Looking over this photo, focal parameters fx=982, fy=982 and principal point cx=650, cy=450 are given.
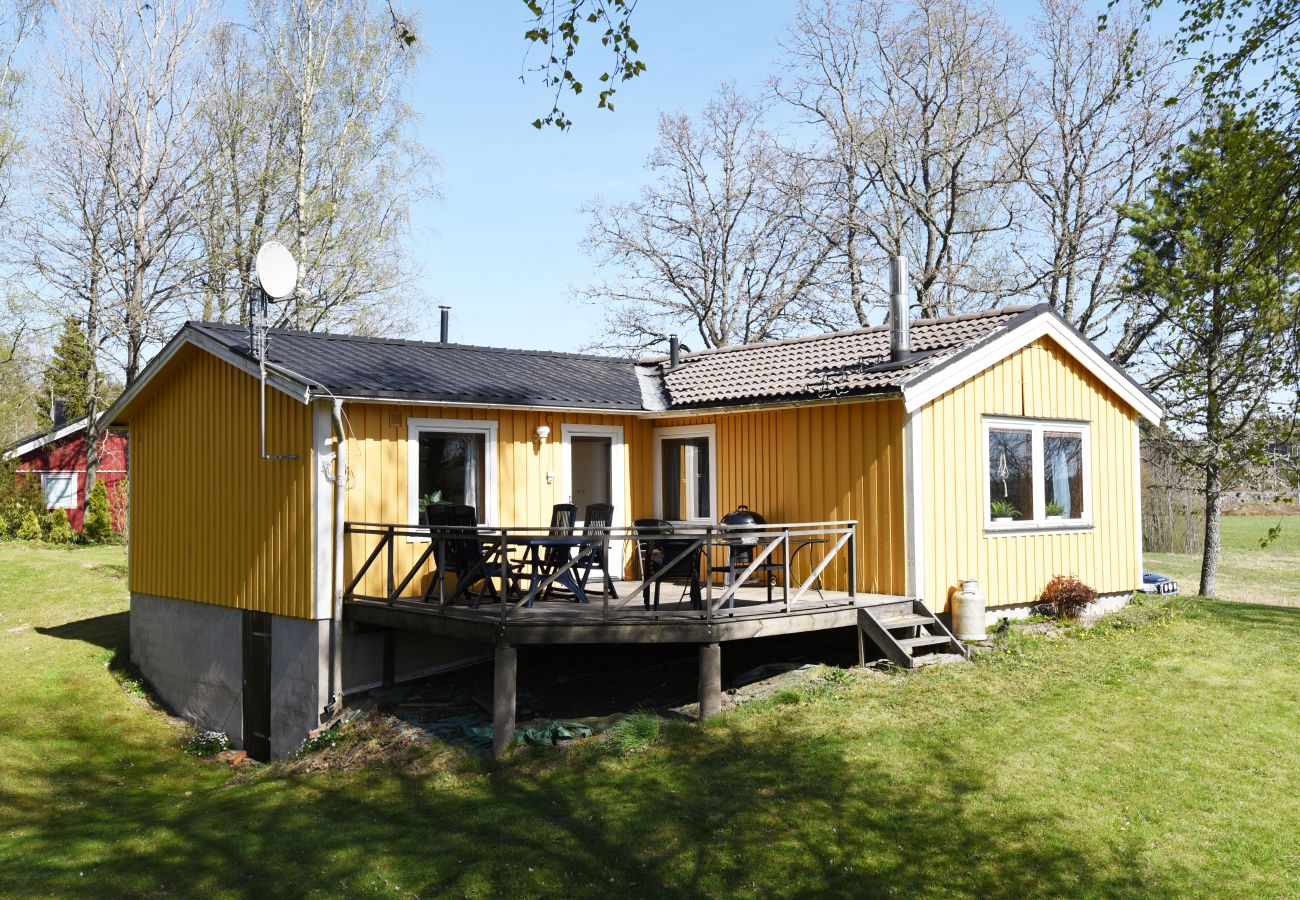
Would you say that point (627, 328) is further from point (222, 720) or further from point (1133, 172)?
point (222, 720)

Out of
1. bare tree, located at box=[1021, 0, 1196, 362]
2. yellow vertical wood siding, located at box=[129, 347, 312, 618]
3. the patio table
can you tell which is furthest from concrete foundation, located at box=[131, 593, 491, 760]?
Result: bare tree, located at box=[1021, 0, 1196, 362]

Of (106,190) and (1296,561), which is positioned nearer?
(106,190)

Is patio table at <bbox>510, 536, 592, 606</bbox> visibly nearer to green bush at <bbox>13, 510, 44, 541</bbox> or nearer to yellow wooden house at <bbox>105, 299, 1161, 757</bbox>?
yellow wooden house at <bbox>105, 299, 1161, 757</bbox>

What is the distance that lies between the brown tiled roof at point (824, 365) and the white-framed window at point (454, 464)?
2886 millimetres

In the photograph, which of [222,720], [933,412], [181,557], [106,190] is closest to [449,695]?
[222,720]

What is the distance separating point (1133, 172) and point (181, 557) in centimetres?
2194

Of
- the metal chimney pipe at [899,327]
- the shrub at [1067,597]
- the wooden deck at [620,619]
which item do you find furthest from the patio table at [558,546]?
the shrub at [1067,597]

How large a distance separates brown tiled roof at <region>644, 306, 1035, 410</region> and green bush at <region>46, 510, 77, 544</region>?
1877cm

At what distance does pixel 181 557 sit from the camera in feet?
45.8

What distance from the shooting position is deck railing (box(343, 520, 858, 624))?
9.53m

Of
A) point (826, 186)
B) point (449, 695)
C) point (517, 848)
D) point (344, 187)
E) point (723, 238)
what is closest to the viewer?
point (517, 848)

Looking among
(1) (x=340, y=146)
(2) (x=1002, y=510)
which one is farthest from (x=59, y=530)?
(2) (x=1002, y=510)

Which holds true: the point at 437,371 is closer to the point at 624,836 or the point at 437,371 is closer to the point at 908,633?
the point at 908,633

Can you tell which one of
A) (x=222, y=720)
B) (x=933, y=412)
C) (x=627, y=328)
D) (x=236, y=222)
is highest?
(x=236, y=222)
